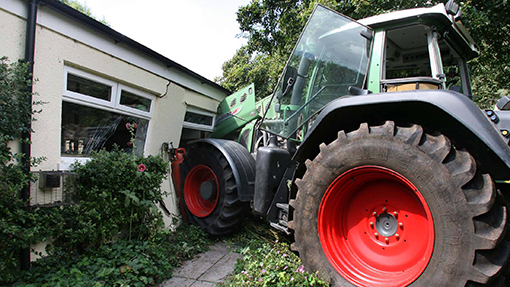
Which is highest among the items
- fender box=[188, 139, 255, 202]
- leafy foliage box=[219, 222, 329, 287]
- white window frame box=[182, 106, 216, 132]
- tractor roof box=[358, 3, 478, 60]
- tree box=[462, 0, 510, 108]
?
tree box=[462, 0, 510, 108]

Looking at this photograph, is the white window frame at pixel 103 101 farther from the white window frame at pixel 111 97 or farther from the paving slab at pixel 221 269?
the paving slab at pixel 221 269

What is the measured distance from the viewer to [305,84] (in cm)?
299

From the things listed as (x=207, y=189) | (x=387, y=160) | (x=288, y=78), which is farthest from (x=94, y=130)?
(x=387, y=160)

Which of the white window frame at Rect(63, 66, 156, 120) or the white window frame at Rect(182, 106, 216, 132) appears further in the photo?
the white window frame at Rect(182, 106, 216, 132)

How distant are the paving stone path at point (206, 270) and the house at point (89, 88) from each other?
41.1 inches

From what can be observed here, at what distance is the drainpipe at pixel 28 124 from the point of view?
247cm

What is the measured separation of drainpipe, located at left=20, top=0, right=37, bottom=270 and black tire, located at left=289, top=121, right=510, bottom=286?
8.00 ft

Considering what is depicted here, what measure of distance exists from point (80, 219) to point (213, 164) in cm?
170

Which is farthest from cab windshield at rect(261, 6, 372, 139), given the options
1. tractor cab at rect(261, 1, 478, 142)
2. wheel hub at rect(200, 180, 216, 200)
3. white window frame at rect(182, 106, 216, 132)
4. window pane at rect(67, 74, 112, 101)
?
white window frame at rect(182, 106, 216, 132)

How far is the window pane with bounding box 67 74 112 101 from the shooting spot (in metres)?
3.14

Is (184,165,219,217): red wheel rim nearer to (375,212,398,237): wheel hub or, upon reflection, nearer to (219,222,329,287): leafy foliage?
(219,222,329,287): leafy foliage

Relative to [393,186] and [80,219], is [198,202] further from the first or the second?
[393,186]

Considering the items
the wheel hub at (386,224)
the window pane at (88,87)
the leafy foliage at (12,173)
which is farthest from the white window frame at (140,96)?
the wheel hub at (386,224)

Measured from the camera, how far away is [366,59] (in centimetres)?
264
